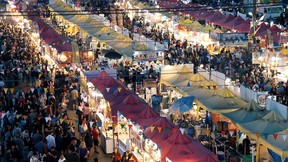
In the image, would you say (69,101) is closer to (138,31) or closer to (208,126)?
(208,126)

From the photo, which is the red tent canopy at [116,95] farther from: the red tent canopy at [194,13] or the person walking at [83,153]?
the red tent canopy at [194,13]

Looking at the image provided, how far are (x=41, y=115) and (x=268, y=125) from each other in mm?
6892

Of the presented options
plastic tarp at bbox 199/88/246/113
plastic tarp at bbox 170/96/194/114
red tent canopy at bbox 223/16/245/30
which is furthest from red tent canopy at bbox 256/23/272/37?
plastic tarp at bbox 170/96/194/114

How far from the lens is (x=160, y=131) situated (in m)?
17.0

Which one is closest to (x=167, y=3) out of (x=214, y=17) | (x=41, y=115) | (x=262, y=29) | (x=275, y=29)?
(x=214, y=17)

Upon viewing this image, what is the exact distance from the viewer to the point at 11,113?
2088 centimetres

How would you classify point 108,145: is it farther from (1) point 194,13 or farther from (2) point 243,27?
(1) point 194,13

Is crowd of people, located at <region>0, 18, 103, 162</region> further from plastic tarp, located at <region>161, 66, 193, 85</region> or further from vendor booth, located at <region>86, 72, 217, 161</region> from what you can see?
plastic tarp, located at <region>161, 66, 193, 85</region>

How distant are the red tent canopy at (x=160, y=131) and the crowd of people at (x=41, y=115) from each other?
181cm

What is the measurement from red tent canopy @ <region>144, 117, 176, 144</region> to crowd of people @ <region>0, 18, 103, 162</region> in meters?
1.81

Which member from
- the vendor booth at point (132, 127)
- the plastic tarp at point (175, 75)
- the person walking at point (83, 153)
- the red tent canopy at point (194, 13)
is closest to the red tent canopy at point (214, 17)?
the red tent canopy at point (194, 13)

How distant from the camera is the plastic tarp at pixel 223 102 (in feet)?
67.1

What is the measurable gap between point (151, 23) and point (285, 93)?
2105 cm

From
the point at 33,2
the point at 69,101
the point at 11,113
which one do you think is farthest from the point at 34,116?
the point at 33,2
